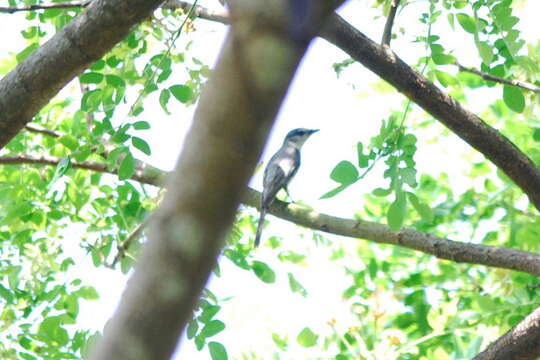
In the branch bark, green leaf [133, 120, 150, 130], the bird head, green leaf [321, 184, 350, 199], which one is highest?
the bird head

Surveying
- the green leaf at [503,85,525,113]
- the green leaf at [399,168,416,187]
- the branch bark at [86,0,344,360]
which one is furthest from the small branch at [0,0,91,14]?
the branch bark at [86,0,344,360]

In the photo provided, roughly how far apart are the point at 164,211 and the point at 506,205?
17.4ft

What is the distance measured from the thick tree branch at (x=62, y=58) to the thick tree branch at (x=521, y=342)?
6.55 ft

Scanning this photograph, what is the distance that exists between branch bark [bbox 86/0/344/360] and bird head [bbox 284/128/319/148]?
8283 millimetres

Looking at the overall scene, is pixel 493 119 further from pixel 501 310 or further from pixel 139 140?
pixel 139 140

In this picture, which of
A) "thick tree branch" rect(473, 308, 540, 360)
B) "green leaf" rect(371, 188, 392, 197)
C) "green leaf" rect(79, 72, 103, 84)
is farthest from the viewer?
"green leaf" rect(79, 72, 103, 84)

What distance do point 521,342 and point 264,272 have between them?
7.31 ft

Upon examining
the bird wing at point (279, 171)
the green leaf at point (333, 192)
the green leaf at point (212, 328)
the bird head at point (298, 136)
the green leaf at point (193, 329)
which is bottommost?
the green leaf at point (193, 329)

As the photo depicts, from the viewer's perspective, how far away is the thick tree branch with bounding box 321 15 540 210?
399 centimetres

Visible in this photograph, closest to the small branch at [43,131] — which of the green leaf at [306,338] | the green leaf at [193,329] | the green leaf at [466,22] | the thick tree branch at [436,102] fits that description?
the green leaf at [193,329]

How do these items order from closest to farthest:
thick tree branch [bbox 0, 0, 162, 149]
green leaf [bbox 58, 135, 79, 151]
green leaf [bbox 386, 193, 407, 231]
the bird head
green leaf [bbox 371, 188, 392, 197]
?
thick tree branch [bbox 0, 0, 162, 149] → green leaf [bbox 386, 193, 407, 231] → green leaf [bbox 371, 188, 392, 197] → green leaf [bbox 58, 135, 79, 151] → the bird head

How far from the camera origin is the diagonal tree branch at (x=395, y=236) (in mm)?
4219

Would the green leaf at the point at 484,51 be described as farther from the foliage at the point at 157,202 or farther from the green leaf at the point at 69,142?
the green leaf at the point at 69,142

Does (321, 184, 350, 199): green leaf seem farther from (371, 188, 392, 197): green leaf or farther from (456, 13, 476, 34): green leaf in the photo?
(456, 13, 476, 34): green leaf
